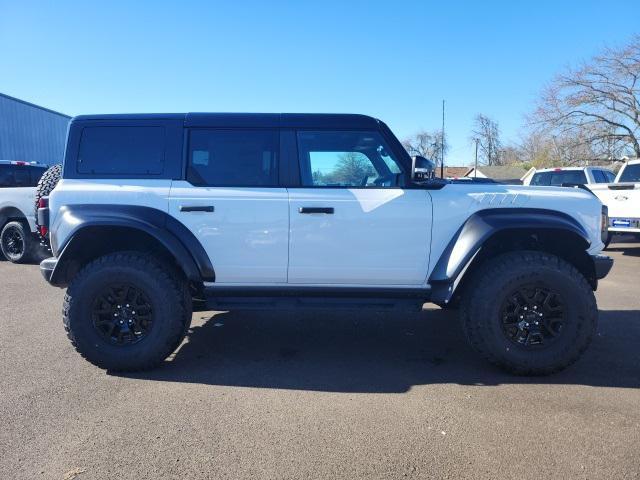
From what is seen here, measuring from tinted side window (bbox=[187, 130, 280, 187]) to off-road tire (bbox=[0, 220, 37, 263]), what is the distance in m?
6.91

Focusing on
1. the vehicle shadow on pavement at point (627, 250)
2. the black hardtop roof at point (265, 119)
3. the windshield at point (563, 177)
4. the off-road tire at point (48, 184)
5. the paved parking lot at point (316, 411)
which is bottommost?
the paved parking lot at point (316, 411)

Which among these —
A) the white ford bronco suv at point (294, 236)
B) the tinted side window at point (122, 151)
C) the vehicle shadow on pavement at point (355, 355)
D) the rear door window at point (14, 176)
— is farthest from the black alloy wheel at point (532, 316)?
the rear door window at point (14, 176)

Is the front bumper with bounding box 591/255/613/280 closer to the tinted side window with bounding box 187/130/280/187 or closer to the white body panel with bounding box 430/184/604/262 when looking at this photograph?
the white body panel with bounding box 430/184/604/262

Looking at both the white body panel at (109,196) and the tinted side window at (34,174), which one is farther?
the tinted side window at (34,174)

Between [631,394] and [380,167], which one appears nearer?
[631,394]

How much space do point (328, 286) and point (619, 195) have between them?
830 centimetres

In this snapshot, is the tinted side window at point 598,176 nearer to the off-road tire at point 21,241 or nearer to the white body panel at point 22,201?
the white body panel at point 22,201

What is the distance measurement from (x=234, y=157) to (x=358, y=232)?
1.24 meters

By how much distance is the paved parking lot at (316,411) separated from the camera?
2.63 metres

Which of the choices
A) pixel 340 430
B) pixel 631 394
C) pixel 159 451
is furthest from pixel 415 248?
pixel 159 451

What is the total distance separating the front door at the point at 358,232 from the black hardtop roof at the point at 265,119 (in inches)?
12.8

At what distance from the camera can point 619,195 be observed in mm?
9562

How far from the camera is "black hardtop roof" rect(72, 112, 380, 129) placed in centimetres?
402

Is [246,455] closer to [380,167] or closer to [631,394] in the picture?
[380,167]
